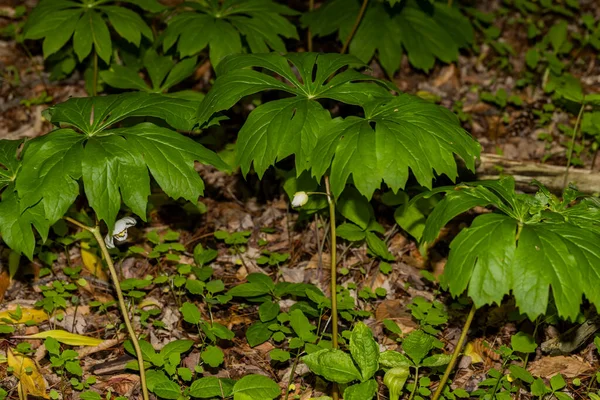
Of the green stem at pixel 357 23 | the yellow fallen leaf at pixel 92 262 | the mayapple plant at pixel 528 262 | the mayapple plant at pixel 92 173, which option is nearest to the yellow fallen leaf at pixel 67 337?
the yellow fallen leaf at pixel 92 262

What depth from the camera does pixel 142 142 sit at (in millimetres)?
2428

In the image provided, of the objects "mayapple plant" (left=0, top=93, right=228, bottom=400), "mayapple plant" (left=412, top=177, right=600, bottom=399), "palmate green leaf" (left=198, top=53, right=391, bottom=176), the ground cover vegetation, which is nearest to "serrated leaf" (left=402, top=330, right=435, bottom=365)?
the ground cover vegetation

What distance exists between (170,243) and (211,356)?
3.18ft

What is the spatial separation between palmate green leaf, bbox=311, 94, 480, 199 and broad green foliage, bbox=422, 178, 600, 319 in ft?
0.74

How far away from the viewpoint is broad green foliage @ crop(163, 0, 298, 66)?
3.40 metres

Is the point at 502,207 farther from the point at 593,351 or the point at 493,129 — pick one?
the point at 493,129

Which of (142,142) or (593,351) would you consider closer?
(142,142)

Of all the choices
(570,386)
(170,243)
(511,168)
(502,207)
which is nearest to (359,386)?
(502,207)

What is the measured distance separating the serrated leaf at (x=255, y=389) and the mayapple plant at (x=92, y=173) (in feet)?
1.09

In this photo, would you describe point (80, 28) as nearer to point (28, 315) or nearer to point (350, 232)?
point (28, 315)

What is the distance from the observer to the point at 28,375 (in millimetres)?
2664

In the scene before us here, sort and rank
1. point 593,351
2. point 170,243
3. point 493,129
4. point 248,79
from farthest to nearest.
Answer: point 493,129, point 170,243, point 593,351, point 248,79

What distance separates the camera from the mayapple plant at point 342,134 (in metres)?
2.29

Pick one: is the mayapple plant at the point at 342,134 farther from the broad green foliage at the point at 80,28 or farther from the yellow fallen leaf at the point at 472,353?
the broad green foliage at the point at 80,28
